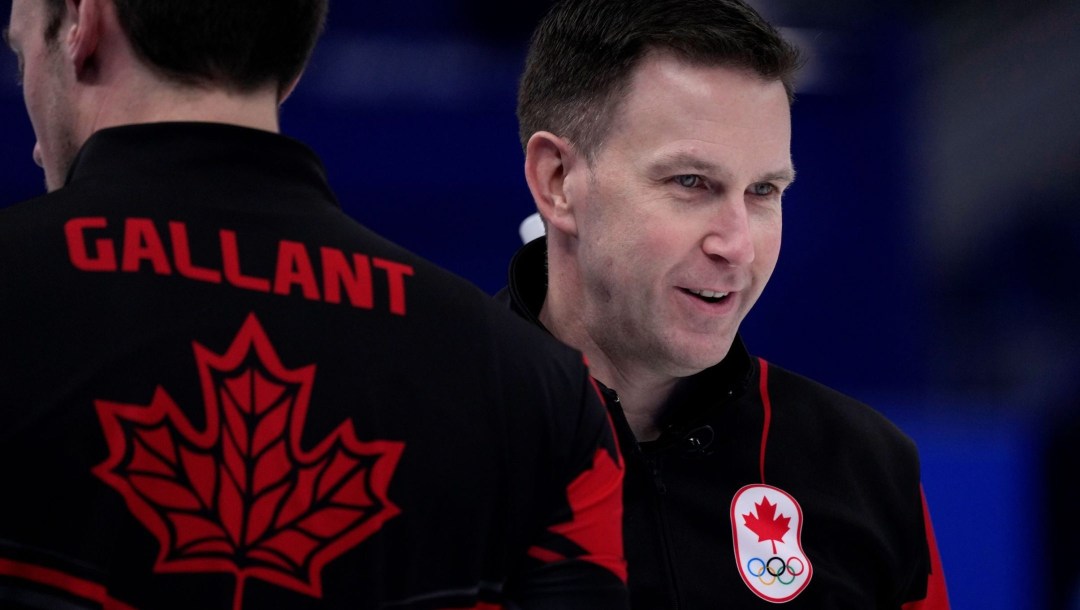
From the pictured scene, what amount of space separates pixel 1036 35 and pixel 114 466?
148 inches

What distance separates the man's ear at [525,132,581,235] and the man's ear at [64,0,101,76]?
75 centimetres

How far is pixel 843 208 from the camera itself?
336 cm

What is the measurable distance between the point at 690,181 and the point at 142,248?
0.81 metres

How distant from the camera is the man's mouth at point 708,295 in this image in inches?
61.8

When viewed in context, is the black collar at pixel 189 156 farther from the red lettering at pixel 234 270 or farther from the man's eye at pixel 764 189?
the man's eye at pixel 764 189

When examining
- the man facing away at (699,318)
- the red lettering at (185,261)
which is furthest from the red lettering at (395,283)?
the man facing away at (699,318)

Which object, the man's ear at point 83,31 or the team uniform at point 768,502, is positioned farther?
the team uniform at point 768,502

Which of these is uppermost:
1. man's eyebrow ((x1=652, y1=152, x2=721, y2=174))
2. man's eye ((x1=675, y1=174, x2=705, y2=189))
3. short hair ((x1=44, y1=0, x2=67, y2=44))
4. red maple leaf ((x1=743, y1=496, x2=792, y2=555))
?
man's eyebrow ((x1=652, y1=152, x2=721, y2=174))

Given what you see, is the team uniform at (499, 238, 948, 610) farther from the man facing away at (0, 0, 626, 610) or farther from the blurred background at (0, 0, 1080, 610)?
the blurred background at (0, 0, 1080, 610)

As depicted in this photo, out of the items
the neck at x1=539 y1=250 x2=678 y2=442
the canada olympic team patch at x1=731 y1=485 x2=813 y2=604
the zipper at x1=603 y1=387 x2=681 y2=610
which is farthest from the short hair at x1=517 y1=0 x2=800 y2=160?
the canada olympic team patch at x1=731 y1=485 x2=813 y2=604

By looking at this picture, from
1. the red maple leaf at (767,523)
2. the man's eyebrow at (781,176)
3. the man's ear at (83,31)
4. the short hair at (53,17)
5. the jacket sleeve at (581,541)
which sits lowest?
the jacket sleeve at (581,541)

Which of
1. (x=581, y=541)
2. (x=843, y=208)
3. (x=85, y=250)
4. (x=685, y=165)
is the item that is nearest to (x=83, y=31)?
(x=85, y=250)

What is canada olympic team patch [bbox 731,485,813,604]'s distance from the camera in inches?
60.9

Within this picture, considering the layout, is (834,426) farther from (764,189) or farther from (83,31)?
(83,31)
